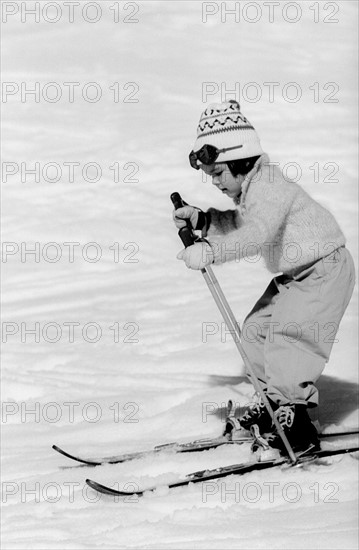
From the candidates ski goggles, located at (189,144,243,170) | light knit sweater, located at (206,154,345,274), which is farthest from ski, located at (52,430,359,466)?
ski goggles, located at (189,144,243,170)

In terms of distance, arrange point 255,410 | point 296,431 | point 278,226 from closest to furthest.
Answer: point 278,226, point 296,431, point 255,410

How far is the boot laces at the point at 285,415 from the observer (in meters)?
4.96

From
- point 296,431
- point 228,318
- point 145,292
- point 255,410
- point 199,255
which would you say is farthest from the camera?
point 145,292

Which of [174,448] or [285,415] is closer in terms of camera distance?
[285,415]

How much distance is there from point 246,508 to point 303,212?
4.46 ft

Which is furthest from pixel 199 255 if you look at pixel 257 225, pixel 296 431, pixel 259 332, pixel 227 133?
pixel 296 431

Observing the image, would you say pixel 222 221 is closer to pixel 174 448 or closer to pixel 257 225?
pixel 257 225

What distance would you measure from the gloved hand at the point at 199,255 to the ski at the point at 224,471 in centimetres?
88

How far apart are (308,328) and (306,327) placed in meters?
0.01

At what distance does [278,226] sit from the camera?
4.85 m

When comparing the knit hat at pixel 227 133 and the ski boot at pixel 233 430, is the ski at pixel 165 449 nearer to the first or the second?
the ski boot at pixel 233 430

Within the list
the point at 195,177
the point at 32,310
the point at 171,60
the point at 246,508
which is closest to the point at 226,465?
the point at 246,508

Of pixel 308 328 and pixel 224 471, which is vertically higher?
pixel 308 328

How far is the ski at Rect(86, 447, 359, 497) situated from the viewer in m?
4.62
